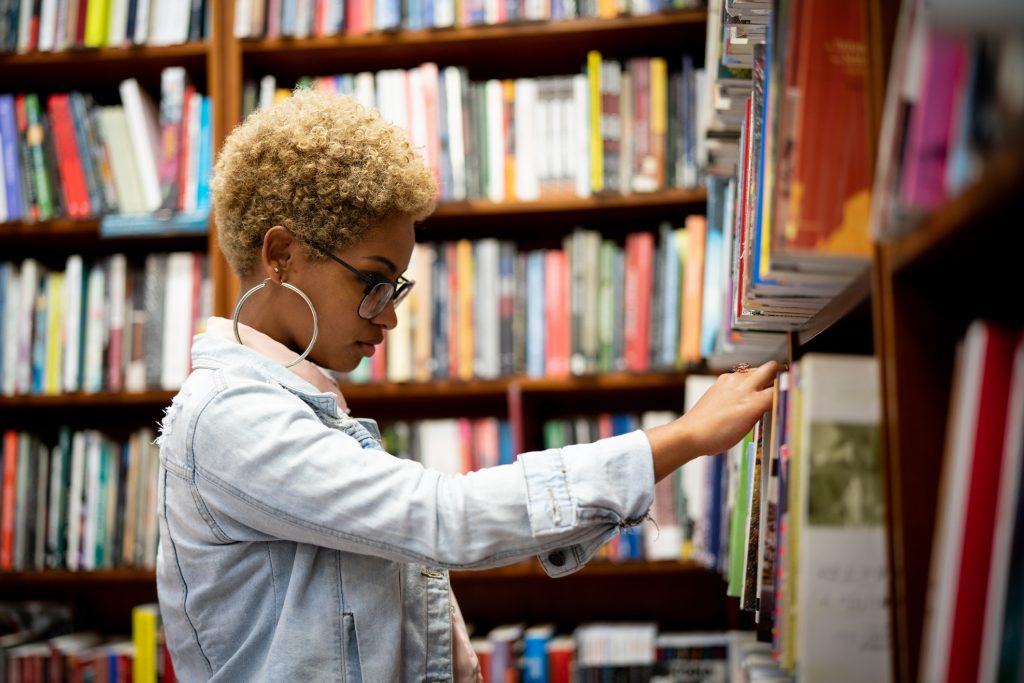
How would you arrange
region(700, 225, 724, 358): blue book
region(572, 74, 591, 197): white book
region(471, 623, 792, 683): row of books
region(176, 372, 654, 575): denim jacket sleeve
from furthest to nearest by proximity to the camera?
region(572, 74, 591, 197): white book, region(471, 623, 792, 683): row of books, region(700, 225, 724, 358): blue book, region(176, 372, 654, 575): denim jacket sleeve

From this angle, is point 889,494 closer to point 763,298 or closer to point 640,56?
point 763,298

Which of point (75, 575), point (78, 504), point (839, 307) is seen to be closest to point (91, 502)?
point (78, 504)

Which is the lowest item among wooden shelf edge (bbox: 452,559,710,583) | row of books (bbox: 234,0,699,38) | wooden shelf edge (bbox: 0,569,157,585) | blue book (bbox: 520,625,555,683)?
blue book (bbox: 520,625,555,683)

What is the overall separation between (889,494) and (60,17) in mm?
2158

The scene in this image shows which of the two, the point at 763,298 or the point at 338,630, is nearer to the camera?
the point at 763,298

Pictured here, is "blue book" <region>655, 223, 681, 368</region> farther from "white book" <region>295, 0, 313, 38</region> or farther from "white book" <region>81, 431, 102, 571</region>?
"white book" <region>81, 431, 102, 571</region>

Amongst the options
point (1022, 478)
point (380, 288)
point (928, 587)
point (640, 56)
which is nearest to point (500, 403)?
point (640, 56)

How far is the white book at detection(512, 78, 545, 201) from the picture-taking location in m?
2.09

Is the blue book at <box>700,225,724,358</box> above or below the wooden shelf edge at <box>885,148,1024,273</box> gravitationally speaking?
below

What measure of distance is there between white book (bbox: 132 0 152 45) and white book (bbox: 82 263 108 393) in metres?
0.54

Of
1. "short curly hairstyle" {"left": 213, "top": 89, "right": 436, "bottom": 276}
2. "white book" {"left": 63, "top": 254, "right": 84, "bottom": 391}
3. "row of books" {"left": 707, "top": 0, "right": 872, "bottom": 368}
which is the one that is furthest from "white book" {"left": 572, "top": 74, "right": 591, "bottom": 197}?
"row of books" {"left": 707, "top": 0, "right": 872, "bottom": 368}

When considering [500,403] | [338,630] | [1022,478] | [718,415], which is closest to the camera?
[1022,478]

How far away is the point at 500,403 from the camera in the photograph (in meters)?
2.26

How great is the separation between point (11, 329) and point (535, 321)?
1.15m
